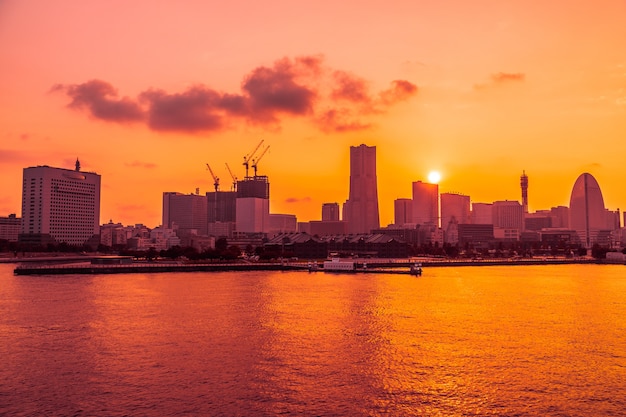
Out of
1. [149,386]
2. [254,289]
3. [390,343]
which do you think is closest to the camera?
[149,386]

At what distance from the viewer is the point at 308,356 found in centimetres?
3922

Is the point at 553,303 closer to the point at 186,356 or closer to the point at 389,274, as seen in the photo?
the point at 186,356

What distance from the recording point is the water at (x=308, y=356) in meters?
29.8

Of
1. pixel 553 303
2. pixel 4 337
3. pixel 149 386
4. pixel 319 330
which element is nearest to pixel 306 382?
pixel 149 386

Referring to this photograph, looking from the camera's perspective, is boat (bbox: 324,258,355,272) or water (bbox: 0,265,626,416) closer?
water (bbox: 0,265,626,416)

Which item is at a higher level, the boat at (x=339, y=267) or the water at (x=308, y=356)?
the boat at (x=339, y=267)

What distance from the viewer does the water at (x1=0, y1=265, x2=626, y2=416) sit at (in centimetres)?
2983

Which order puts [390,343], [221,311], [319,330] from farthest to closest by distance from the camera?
[221,311] < [319,330] < [390,343]

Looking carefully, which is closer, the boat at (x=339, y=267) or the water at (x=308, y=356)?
the water at (x=308, y=356)

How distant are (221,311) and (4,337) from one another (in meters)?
21.1

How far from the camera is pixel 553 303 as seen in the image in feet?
230

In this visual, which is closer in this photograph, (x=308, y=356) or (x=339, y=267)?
(x=308, y=356)

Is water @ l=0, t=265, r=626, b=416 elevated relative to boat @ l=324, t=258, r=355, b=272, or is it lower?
lower

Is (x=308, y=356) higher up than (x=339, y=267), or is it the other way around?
(x=339, y=267)
